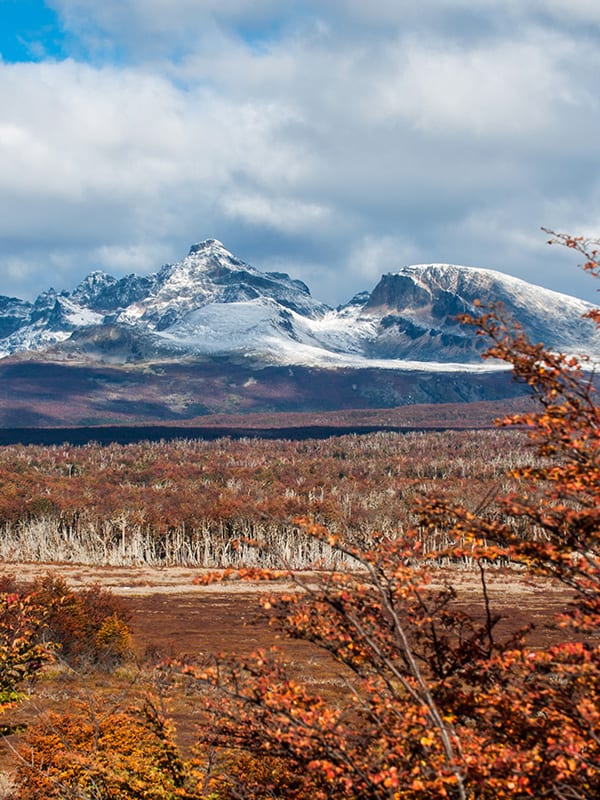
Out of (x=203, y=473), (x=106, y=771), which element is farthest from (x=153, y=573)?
(x=106, y=771)

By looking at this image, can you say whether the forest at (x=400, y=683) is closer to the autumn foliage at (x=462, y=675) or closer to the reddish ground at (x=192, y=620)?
the autumn foliage at (x=462, y=675)

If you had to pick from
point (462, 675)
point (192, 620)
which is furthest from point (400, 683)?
point (192, 620)

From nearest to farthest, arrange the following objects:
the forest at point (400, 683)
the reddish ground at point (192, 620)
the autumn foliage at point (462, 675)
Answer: the autumn foliage at point (462, 675)
the forest at point (400, 683)
the reddish ground at point (192, 620)

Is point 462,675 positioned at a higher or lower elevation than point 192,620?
higher

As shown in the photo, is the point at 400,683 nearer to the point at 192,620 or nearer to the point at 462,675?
the point at 462,675

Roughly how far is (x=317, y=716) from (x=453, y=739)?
116 cm

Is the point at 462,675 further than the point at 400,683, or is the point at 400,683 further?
the point at 400,683

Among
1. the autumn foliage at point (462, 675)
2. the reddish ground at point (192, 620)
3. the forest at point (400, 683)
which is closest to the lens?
the autumn foliage at point (462, 675)

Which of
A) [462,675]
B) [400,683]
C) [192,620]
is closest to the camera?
[462,675]

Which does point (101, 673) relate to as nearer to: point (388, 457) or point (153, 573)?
point (153, 573)

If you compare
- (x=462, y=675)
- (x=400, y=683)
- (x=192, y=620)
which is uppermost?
(x=462, y=675)

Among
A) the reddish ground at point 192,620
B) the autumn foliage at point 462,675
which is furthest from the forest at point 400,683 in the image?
the reddish ground at point 192,620

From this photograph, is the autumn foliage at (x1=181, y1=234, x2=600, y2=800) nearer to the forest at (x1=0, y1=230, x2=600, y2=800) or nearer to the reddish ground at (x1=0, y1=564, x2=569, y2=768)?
the forest at (x1=0, y1=230, x2=600, y2=800)

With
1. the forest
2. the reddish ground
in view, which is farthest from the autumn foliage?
the reddish ground
